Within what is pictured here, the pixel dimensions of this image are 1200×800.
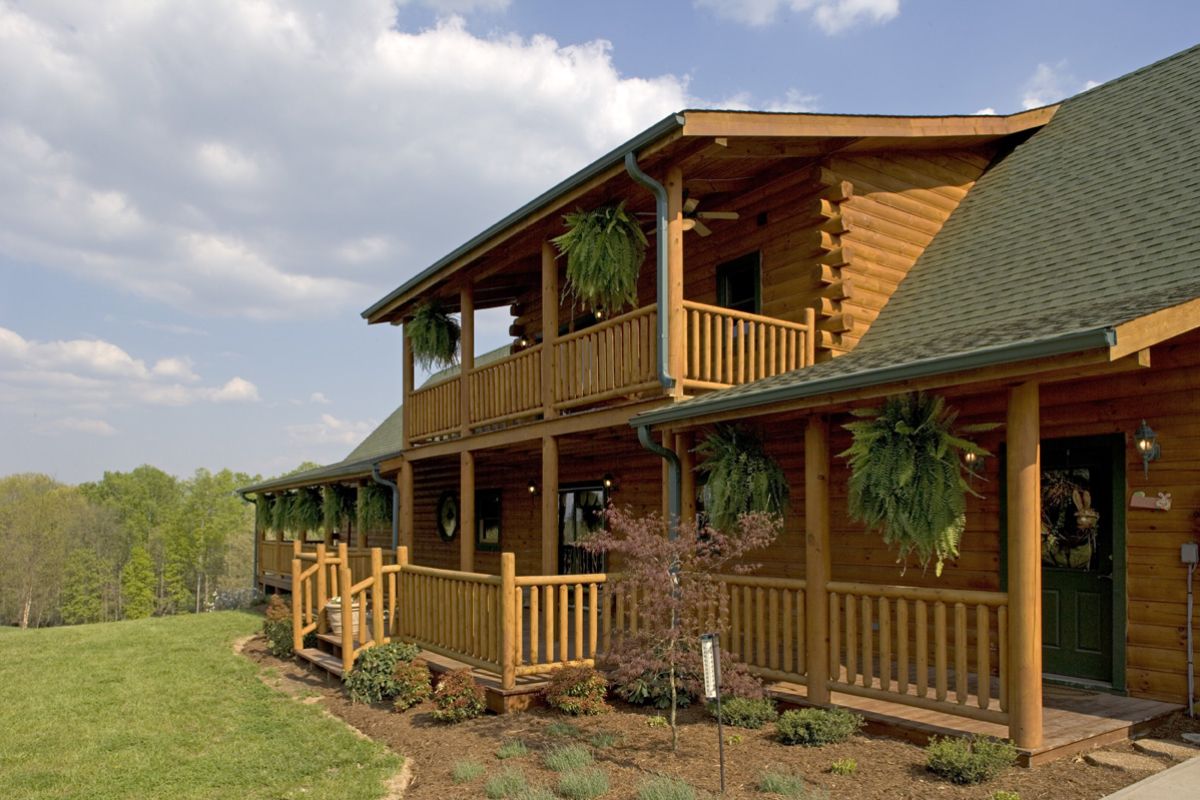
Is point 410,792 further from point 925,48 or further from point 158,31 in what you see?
point 925,48

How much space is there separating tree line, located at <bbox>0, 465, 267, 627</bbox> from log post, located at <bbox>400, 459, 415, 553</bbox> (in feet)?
160

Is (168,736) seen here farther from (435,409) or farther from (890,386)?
(890,386)

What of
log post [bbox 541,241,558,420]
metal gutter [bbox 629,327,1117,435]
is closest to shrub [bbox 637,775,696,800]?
metal gutter [bbox 629,327,1117,435]

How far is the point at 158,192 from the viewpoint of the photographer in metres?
18.5

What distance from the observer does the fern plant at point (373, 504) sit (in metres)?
18.7

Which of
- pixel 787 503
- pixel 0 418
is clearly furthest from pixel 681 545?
pixel 0 418

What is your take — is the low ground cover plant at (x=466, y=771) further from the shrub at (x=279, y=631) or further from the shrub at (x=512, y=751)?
the shrub at (x=279, y=631)

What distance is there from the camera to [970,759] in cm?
566

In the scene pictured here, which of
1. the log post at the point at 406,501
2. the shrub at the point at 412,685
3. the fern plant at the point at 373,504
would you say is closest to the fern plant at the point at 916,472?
the shrub at the point at 412,685

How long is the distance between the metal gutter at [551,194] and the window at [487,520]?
14.4 feet

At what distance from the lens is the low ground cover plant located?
21.9 feet

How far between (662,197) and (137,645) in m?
12.5

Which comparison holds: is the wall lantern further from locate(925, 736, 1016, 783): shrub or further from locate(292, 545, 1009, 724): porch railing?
locate(925, 736, 1016, 783): shrub

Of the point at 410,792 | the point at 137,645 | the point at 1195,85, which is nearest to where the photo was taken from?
the point at 410,792
